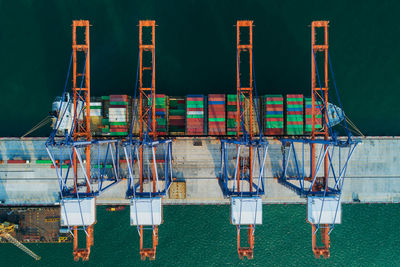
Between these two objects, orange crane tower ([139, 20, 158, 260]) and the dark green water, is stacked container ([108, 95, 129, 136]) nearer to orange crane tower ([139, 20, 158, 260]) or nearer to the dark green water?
orange crane tower ([139, 20, 158, 260])

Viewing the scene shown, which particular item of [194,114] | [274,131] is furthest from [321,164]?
[194,114]

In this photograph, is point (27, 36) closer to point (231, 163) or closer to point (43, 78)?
point (43, 78)

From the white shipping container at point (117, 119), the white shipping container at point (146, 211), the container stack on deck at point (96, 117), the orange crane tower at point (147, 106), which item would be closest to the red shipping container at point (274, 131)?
the orange crane tower at point (147, 106)

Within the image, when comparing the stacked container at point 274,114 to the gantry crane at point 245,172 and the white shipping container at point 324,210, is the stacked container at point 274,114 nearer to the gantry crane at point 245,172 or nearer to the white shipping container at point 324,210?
the gantry crane at point 245,172

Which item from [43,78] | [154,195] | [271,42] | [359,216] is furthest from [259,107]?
[43,78]

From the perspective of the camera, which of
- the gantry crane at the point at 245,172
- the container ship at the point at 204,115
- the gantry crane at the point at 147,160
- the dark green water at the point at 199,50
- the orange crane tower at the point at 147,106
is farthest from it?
the dark green water at the point at 199,50

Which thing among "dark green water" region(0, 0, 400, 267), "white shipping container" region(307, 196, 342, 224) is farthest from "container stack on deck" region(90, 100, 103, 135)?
"white shipping container" region(307, 196, 342, 224)
